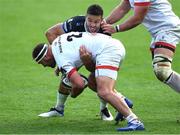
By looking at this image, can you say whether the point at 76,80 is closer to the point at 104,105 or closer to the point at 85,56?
the point at 85,56

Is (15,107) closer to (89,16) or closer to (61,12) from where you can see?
(89,16)

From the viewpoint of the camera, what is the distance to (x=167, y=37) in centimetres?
1253

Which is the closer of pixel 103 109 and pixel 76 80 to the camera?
pixel 76 80

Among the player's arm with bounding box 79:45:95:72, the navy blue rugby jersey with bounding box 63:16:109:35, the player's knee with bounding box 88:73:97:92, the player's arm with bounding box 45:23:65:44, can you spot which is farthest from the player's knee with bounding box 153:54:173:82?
the player's arm with bounding box 45:23:65:44

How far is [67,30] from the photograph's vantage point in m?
13.3

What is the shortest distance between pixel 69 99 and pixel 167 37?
306 cm

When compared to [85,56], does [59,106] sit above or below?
below

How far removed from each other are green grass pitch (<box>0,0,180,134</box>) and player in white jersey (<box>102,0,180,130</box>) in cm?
76

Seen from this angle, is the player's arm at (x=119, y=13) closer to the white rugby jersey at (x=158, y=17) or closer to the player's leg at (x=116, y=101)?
the white rugby jersey at (x=158, y=17)

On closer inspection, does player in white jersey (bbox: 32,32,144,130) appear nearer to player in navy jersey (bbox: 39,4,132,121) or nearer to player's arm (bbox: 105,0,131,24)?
player in navy jersey (bbox: 39,4,132,121)

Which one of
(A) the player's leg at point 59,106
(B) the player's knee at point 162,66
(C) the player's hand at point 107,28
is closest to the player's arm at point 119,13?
(C) the player's hand at point 107,28

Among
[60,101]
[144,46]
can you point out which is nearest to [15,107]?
[60,101]

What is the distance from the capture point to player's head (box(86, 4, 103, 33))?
39.2ft

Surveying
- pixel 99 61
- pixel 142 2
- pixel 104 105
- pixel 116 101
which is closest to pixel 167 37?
pixel 142 2
